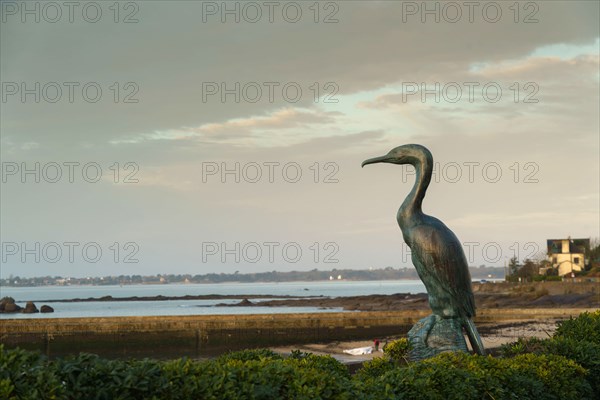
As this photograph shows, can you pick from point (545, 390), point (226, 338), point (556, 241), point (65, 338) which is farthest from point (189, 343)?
point (556, 241)

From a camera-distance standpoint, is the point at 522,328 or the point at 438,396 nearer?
the point at 438,396

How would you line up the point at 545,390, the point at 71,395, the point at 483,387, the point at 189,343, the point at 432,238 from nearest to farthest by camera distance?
the point at 71,395
the point at 483,387
the point at 545,390
the point at 432,238
the point at 189,343

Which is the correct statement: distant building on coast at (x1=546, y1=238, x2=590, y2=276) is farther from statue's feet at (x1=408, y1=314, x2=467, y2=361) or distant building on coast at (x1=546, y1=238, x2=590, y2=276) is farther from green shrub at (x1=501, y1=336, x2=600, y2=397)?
green shrub at (x1=501, y1=336, x2=600, y2=397)

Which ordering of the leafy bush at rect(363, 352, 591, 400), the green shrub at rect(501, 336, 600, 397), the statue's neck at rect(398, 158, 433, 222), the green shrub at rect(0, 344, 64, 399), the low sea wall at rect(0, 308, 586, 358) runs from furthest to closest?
the low sea wall at rect(0, 308, 586, 358)
the statue's neck at rect(398, 158, 433, 222)
the green shrub at rect(501, 336, 600, 397)
the leafy bush at rect(363, 352, 591, 400)
the green shrub at rect(0, 344, 64, 399)

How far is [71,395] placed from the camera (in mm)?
4895

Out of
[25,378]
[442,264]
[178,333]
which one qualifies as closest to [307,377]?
[25,378]

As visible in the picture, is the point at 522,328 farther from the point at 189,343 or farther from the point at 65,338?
the point at 65,338

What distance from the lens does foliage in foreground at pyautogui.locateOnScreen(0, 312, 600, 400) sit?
15.9 ft

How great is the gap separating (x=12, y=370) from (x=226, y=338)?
36.0 meters

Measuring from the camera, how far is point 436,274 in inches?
464

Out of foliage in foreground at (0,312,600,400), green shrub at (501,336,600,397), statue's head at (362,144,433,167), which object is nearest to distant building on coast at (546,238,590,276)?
statue's head at (362,144,433,167)

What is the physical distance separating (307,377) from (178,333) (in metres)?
34.5

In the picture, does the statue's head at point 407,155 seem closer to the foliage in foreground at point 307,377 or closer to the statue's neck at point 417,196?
the statue's neck at point 417,196

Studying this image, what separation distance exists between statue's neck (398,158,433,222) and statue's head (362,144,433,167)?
0.08 m
